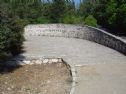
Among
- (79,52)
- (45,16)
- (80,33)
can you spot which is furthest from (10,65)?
(45,16)

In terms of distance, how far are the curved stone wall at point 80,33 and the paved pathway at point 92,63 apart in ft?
1.27

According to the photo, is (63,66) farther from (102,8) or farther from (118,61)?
(102,8)

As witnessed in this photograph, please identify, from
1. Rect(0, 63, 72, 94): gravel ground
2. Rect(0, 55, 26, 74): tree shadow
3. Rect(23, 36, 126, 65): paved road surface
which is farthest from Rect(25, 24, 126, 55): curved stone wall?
Rect(0, 55, 26, 74): tree shadow

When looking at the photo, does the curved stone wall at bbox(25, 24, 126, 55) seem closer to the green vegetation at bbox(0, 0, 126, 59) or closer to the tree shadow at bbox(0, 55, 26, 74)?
the green vegetation at bbox(0, 0, 126, 59)

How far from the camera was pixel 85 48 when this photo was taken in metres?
21.2

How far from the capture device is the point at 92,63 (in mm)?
16188

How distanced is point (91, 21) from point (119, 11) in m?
5.33

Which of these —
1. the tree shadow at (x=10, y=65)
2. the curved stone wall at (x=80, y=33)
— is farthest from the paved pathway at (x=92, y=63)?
the tree shadow at (x=10, y=65)

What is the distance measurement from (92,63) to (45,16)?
105 ft

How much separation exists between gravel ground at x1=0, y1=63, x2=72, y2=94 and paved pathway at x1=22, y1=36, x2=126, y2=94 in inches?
22.4

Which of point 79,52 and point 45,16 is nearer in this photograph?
point 79,52

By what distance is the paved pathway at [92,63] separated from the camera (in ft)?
39.6

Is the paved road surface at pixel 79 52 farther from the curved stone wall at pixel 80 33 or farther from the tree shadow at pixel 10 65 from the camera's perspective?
the tree shadow at pixel 10 65

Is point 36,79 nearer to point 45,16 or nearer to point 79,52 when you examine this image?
point 79,52
